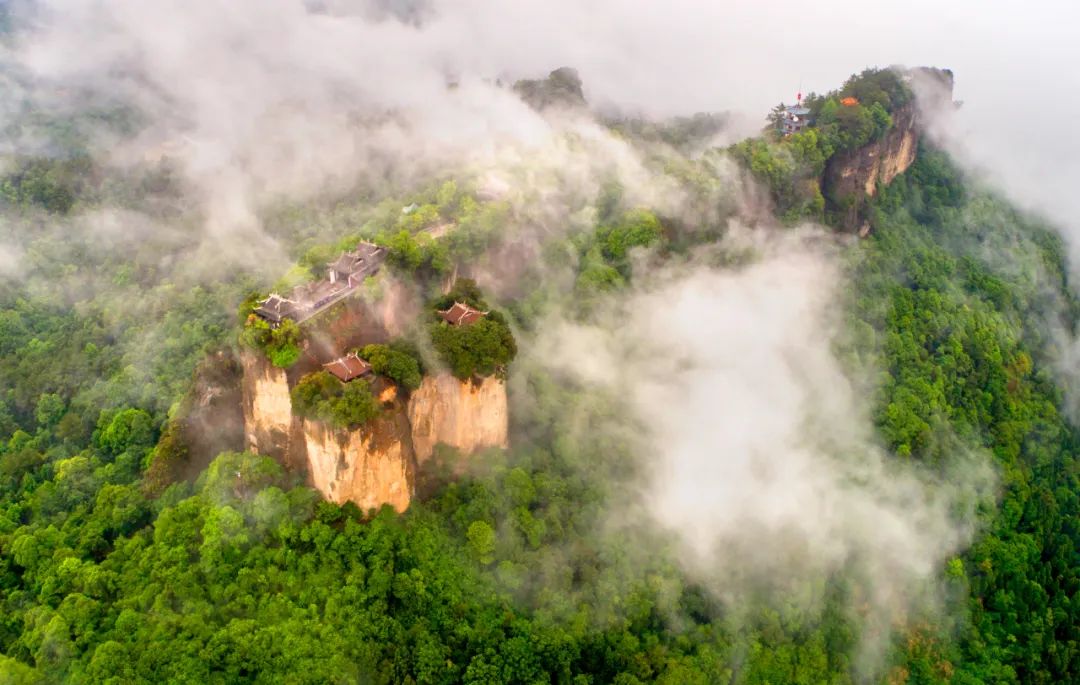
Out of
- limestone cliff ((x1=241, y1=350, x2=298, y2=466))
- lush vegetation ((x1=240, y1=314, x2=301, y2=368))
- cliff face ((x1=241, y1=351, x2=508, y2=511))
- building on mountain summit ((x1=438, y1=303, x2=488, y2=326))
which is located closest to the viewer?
cliff face ((x1=241, y1=351, x2=508, y2=511))

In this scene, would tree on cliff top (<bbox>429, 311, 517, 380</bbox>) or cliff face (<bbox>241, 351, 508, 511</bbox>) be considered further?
tree on cliff top (<bbox>429, 311, 517, 380</bbox>)

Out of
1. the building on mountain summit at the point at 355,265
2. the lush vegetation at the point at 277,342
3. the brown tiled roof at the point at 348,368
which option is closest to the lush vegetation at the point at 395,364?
the brown tiled roof at the point at 348,368

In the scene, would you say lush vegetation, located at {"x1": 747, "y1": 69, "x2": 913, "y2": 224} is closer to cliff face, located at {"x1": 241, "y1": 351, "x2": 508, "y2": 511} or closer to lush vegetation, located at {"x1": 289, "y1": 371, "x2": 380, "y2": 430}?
cliff face, located at {"x1": 241, "y1": 351, "x2": 508, "y2": 511}

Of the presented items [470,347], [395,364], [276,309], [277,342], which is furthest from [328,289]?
[470,347]

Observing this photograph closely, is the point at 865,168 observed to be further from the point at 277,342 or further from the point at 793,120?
the point at 277,342

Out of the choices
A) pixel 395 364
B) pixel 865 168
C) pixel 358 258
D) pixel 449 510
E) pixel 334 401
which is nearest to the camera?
pixel 334 401

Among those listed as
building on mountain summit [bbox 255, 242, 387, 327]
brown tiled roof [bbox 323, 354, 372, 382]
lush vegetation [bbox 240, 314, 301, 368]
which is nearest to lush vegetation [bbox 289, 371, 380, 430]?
brown tiled roof [bbox 323, 354, 372, 382]

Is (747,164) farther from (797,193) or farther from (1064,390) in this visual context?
(1064,390)
